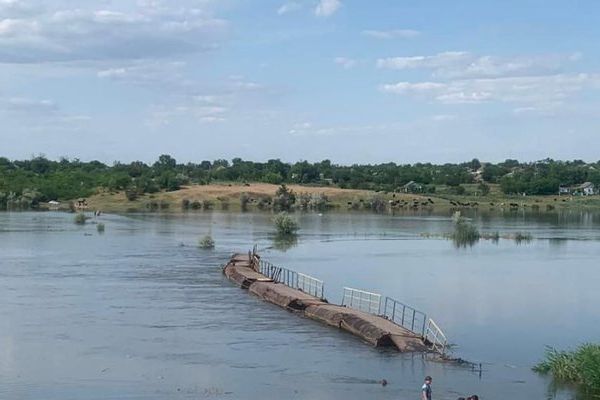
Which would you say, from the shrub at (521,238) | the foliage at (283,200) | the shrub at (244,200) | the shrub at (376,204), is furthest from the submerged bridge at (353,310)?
the shrub at (376,204)

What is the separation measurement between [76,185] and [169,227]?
84.2 m

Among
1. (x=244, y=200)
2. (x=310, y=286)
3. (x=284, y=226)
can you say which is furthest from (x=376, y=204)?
(x=310, y=286)

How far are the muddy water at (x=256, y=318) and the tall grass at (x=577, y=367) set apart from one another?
0.71 meters

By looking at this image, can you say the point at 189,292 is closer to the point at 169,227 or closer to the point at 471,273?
the point at 471,273

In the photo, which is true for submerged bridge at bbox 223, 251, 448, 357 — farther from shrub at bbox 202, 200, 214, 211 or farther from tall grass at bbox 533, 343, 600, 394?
shrub at bbox 202, 200, 214, 211

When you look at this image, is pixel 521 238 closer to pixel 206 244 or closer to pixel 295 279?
pixel 206 244

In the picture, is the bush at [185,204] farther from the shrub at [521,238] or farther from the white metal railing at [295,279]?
the white metal railing at [295,279]

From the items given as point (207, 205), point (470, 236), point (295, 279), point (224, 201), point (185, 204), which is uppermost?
point (224, 201)

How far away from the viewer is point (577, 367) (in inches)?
1355

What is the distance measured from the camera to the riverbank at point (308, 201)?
175250 mm

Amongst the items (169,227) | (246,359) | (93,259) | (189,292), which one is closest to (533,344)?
(246,359)

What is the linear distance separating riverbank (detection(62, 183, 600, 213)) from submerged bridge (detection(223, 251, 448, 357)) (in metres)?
104

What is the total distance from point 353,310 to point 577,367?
15.1 metres

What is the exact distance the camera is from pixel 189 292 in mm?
57688
